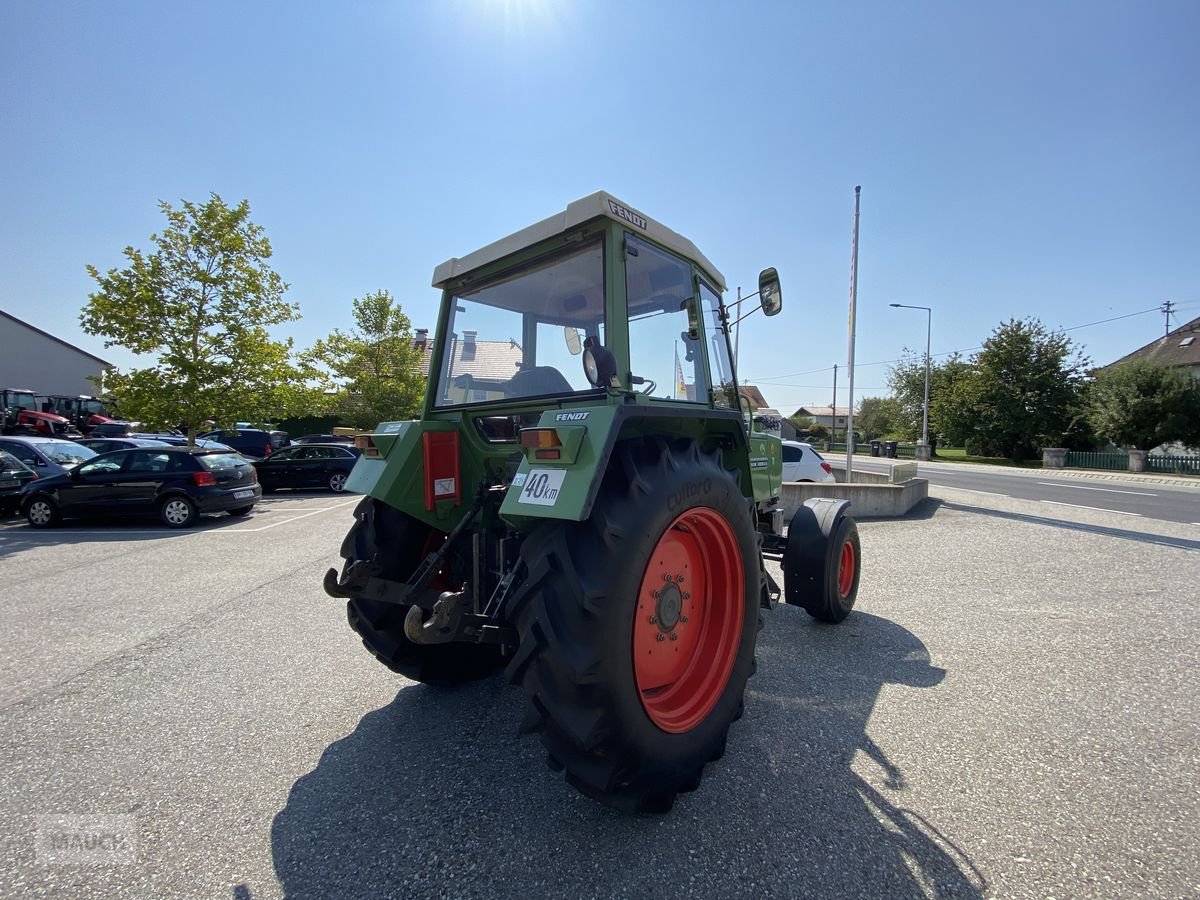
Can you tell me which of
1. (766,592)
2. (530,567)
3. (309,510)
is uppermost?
(530,567)

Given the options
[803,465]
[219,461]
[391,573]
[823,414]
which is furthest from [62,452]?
[823,414]

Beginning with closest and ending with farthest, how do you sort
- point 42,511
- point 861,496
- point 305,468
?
1. point 42,511
2. point 861,496
3. point 305,468

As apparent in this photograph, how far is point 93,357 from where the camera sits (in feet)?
127

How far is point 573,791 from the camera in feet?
7.49

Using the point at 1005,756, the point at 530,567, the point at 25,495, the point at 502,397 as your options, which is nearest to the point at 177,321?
the point at 25,495

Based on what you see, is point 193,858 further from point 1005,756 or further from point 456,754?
point 1005,756

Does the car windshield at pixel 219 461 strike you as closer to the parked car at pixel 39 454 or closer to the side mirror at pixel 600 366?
the parked car at pixel 39 454

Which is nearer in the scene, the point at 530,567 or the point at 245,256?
the point at 530,567

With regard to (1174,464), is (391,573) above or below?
above

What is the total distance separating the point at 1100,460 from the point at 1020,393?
550 cm

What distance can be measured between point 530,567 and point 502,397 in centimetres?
125

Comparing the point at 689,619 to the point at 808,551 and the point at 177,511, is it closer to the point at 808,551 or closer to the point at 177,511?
the point at 808,551

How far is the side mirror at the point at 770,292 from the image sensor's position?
3.29 m

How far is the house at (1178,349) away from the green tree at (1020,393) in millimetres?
7262
